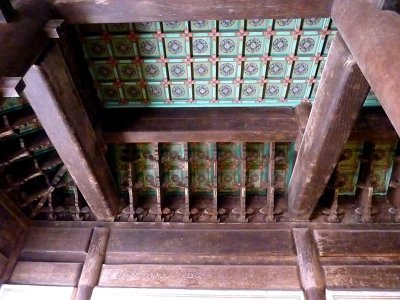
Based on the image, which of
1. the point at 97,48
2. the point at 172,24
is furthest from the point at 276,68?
the point at 97,48

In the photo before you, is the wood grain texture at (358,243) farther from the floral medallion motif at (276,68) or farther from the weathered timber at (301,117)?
the floral medallion motif at (276,68)

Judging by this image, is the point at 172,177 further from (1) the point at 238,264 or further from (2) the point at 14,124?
(2) the point at 14,124

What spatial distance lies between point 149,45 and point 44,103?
2.12ft

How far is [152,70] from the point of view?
2.42 metres

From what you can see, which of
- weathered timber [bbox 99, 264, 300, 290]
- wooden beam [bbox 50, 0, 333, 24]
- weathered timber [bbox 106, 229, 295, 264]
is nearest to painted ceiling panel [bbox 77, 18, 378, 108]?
wooden beam [bbox 50, 0, 333, 24]

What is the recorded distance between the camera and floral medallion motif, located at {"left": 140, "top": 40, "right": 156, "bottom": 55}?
227 cm

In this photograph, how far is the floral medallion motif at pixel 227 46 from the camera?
2.27 m

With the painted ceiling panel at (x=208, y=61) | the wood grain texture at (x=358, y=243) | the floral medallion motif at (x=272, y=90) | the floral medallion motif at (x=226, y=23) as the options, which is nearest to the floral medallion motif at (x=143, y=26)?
the painted ceiling panel at (x=208, y=61)

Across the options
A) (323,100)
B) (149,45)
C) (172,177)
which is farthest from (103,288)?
(323,100)

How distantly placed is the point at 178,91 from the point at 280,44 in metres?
0.65

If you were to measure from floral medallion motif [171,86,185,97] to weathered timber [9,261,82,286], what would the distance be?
130 centimetres

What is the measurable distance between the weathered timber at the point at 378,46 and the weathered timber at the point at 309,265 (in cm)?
166

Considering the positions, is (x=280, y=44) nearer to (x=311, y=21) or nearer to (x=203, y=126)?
(x=311, y=21)

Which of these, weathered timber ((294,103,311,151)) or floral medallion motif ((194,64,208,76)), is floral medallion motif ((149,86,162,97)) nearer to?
floral medallion motif ((194,64,208,76))
